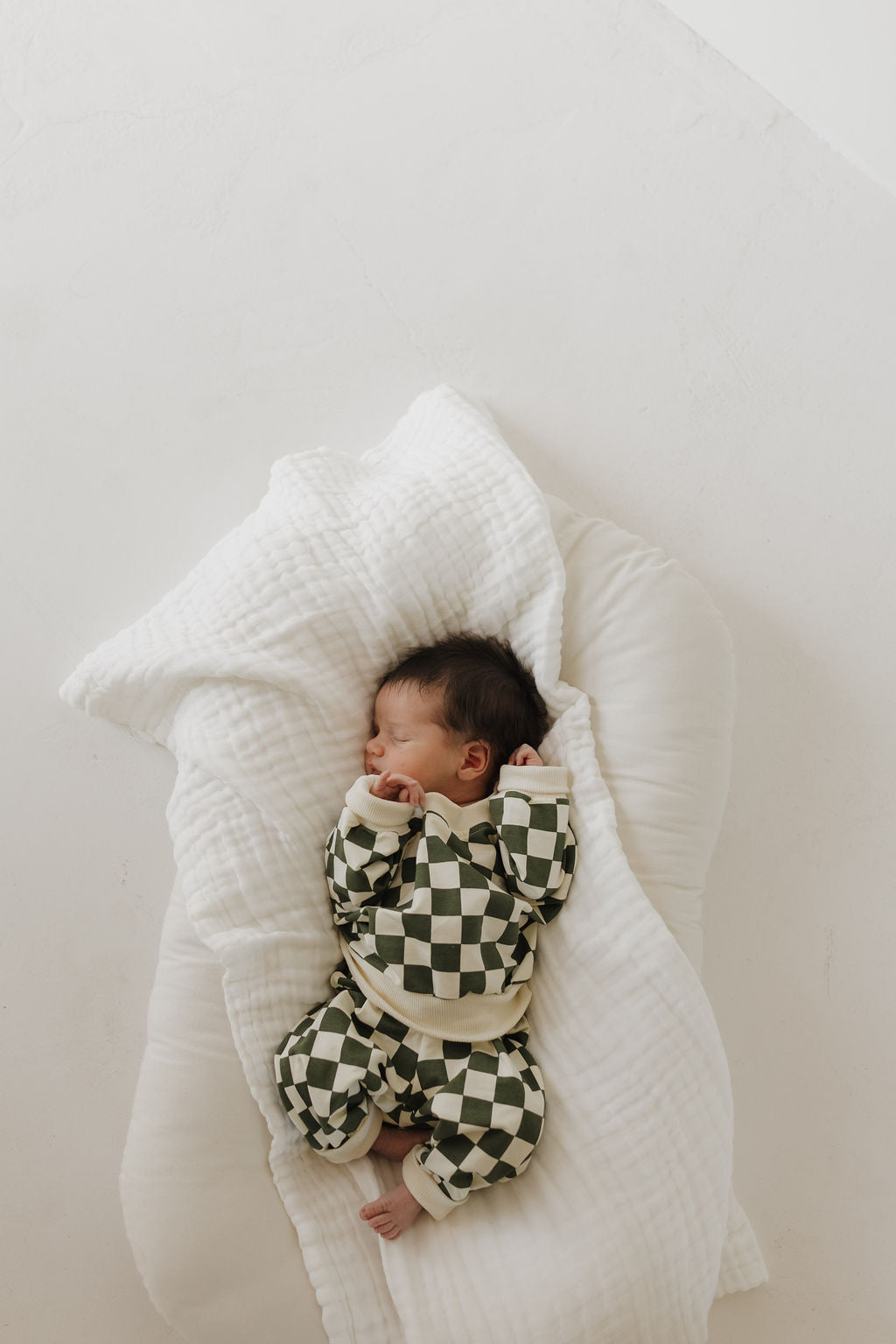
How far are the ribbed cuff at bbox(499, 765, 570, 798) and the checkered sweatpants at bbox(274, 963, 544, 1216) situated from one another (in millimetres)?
295

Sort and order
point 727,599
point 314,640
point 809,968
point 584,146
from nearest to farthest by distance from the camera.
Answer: point 314,640 < point 809,968 < point 727,599 < point 584,146

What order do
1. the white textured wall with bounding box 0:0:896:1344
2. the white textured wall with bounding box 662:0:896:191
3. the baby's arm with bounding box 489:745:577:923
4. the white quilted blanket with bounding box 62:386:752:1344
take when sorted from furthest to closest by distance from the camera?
1. the white textured wall with bounding box 662:0:896:191
2. the white textured wall with bounding box 0:0:896:1344
3. the baby's arm with bounding box 489:745:577:923
4. the white quilted blanket with bounding box 62:386:752:1344

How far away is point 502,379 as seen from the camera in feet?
5.14

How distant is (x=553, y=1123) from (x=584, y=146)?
4.75 feet

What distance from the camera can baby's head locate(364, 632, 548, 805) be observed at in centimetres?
122

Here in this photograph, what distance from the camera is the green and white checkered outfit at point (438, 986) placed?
3.59 ft

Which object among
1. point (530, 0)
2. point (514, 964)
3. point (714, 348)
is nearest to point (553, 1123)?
point (514, 964)

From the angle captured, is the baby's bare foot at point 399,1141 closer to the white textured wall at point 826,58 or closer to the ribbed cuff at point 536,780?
the ribbed cuff at point 536,780

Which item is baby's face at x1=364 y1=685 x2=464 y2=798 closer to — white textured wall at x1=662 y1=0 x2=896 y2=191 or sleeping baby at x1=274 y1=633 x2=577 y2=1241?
sleeping baby at x1=274 y1=633 x2=577 y2=1241

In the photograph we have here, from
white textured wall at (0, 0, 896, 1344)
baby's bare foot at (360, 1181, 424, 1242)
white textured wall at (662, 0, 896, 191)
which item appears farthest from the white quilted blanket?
white textured wall at (662, 0, 896, 191)

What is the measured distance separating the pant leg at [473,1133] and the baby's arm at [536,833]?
0.19 metres

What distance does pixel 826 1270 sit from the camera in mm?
1315

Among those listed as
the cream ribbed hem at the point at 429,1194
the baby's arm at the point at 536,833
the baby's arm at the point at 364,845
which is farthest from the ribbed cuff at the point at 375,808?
the cream ribbed hem at the point at 429,1194

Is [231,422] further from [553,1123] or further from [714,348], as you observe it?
[553,1123]
